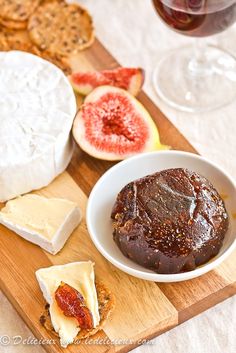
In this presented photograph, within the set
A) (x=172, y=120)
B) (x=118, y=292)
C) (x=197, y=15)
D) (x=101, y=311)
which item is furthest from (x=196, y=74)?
(x=101, y=311)

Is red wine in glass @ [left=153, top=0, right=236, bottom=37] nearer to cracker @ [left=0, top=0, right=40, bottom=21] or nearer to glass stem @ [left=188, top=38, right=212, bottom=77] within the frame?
glass stem @ [left=188, top=38, right=212, bottom=77]

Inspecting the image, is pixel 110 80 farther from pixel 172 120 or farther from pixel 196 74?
pixel 196 74

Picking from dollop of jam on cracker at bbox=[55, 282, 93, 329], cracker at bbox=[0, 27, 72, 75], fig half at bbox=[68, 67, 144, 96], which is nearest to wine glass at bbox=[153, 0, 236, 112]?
fig half at bbox=[68, 67, 144, 96]

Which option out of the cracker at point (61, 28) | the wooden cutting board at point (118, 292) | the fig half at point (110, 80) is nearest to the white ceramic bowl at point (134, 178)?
the wooden cutting board at point (118, 292)

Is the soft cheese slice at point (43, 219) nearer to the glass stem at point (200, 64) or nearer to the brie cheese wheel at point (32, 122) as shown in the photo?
the brie cheese wheel at point (32, 122)

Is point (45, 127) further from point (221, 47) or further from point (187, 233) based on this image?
point (221, 47)

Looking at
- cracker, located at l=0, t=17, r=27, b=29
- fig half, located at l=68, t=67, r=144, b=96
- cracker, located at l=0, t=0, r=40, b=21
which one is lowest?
cracker, located at l=0, t=17, r=27, b=29
